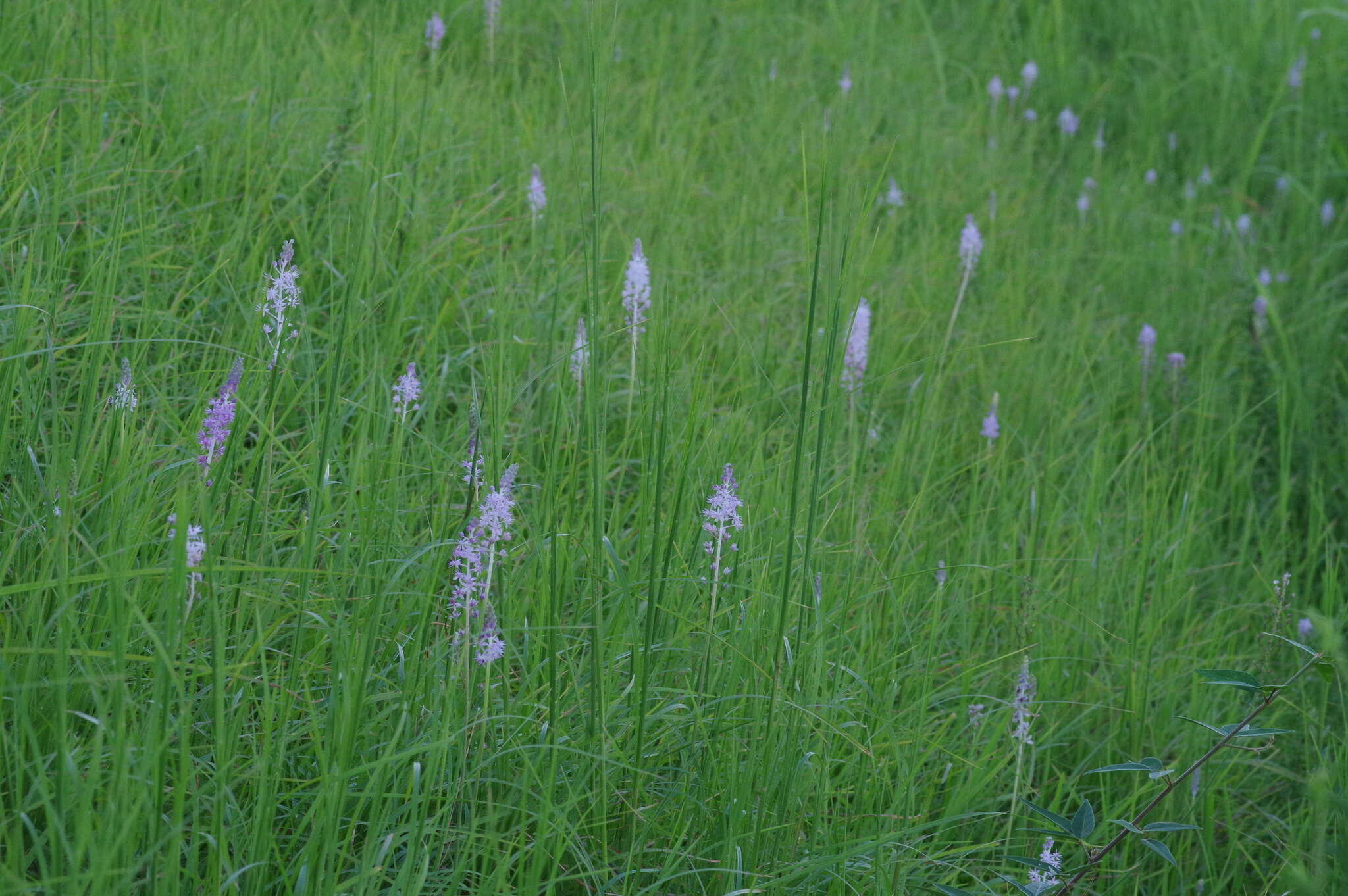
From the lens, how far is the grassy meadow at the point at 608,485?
1.33 metres

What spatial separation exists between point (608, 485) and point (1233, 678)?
1.23 metres

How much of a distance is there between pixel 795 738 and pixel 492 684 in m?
0.43

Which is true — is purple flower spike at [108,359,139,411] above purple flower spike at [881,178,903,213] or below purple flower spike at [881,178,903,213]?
above

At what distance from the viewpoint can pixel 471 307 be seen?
258 cm

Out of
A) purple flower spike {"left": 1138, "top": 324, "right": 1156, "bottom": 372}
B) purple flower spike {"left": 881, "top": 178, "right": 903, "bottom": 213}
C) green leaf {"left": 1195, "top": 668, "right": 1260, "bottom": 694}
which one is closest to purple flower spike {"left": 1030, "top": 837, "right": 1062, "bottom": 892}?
green leaf {"left": 1195, "top": 668, "right": 1260, "bottom": 694}

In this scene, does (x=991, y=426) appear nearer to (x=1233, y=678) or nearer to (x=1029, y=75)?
(x=1233, y=678)

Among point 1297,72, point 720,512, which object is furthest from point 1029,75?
point 720,512

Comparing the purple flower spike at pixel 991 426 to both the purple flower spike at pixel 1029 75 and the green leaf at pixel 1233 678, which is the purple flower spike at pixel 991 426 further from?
the purple flower spike at pixel 1029 75

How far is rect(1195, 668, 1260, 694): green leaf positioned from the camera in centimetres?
140

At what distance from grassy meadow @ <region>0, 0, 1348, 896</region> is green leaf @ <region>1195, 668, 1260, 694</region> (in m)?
0.18

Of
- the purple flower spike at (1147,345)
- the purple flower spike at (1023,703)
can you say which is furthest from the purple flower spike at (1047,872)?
the purple flower spike at (1147,345)

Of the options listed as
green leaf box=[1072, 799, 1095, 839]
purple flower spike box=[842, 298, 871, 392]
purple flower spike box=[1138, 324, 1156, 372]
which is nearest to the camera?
green leaf box=[1072, 799, 1095, 839]

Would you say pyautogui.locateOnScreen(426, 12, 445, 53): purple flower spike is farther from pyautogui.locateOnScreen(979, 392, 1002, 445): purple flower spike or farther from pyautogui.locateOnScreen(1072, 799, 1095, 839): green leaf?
pyautogui.locateOnScreen(1072, 799, 1095, 839): green leaf

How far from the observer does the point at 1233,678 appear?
1434mm
